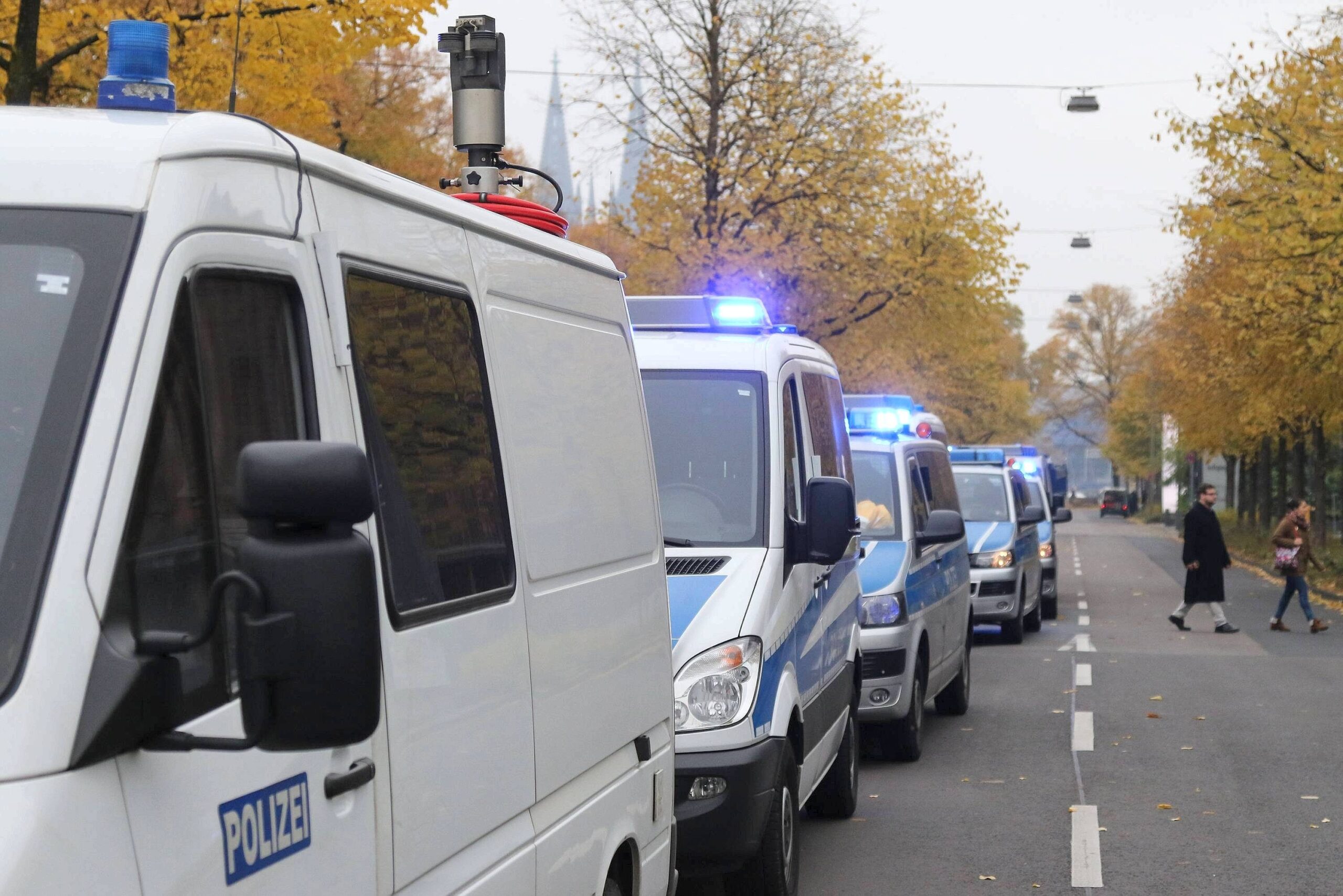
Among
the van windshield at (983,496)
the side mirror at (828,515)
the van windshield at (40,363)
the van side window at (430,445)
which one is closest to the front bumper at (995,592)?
the van windshield at (983,496)

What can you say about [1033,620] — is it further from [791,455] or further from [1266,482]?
[1266,482]

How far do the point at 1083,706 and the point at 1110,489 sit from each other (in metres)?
88.1

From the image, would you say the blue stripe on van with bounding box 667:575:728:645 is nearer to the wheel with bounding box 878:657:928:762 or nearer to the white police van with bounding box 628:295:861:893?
the white police van with bounding box 628:295:861:893

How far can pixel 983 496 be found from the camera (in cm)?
1903

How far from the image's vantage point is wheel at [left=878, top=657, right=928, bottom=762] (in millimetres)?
10188

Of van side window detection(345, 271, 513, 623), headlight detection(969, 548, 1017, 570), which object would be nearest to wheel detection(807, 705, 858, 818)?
van side window detection(345, 271, 513, 623)

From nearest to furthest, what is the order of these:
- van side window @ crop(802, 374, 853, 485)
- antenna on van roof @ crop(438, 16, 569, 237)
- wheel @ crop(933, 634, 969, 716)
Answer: van side window @ crop(802, 374, 853, 485) → antenna on van roof @ crop(438, 16, 569, 237) → wheel @ crop(933, 634, 969, 716)

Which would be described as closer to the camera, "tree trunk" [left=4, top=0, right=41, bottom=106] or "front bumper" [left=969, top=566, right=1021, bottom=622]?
"tree trunk" [left=4, top=0, right=41, bottom=106]

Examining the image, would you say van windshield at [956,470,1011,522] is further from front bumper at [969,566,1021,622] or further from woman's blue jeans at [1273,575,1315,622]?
woman's blue jeans at [1273,575,1315,622]

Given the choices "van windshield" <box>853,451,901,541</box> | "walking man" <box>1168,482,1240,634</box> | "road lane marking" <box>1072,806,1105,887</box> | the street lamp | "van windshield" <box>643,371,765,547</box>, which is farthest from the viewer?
the street lamp

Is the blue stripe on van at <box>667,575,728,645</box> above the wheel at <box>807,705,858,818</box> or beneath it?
above

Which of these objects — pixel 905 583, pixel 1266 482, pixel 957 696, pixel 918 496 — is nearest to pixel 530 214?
pixel 905 583

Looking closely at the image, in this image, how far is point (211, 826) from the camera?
7.26ft

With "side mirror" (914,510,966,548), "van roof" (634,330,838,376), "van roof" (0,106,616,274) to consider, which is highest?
"van roof" (0,106,616,274)
